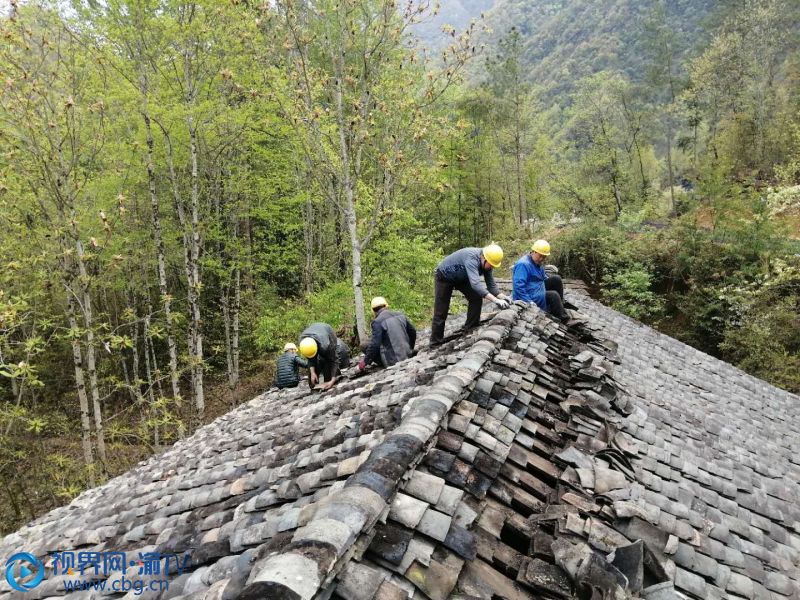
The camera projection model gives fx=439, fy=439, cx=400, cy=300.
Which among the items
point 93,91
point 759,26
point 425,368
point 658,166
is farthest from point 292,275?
point 658,166

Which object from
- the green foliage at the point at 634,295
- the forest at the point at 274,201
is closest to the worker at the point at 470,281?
the forest at the point at 274,201

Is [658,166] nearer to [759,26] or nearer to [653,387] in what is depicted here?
[759,26]

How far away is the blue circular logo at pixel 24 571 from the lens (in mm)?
3424

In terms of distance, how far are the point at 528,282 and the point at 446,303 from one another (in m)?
1.41

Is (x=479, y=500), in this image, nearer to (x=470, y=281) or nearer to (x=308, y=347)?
(x=470, y=281)

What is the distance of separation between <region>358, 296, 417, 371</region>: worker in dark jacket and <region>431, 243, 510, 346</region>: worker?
480 mm

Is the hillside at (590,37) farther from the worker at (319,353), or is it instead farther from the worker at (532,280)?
the worker at (319,353)

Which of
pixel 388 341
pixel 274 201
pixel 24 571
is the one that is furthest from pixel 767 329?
pixel 24 571

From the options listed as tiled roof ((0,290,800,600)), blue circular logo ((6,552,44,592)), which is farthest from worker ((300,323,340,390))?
blue circular logo ((6,552,44,592))

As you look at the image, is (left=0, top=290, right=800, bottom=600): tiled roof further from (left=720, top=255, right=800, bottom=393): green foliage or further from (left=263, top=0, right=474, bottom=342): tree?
(left=720, top=255, right=800, bottom=393): green foliage

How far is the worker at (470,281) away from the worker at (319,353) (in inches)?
72.9

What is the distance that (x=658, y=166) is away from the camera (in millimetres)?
42875

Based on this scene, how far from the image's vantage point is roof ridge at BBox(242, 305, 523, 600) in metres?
1.50

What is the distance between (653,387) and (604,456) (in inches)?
136
